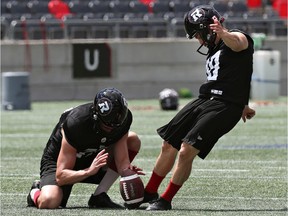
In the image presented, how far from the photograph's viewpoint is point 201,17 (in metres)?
7.86

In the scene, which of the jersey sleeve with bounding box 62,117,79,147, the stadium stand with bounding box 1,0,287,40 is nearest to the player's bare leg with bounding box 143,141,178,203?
the jersey sleeve with bounding box 62,117,79,147

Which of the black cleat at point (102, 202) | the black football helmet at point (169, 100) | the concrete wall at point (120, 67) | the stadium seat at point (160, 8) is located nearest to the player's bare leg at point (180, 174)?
the black cleat at point (102, 202)

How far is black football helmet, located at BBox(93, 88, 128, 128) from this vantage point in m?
7.53

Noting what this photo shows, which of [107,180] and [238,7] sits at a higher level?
[107,180]

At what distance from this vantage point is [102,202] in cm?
805

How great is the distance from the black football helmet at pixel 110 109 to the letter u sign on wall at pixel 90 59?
556 inches

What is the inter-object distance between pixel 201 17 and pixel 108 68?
1410cm

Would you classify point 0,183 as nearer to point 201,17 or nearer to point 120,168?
point 120,168

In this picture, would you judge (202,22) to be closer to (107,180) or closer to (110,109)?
(110,109)

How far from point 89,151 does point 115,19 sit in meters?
14.7

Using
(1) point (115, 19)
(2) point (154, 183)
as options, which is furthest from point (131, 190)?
(1) point (115, 19)

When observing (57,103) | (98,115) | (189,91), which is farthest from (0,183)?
(189,91)

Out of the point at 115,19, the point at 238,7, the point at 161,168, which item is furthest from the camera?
the point at 238,7

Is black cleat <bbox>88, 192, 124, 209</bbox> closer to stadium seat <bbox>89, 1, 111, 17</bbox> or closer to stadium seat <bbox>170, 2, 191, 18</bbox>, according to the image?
stadium seat <bbox>89, 1, 111, 17</bbox>
